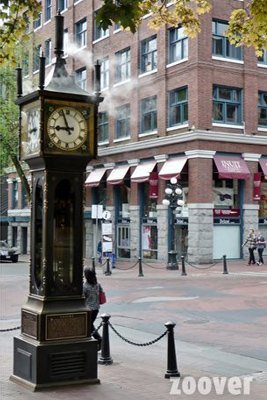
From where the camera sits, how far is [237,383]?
8.63 meters

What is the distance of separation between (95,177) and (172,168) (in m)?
9.00

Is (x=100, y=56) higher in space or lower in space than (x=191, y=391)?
higher

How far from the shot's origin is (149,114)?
3734cm

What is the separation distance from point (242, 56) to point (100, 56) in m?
10.5

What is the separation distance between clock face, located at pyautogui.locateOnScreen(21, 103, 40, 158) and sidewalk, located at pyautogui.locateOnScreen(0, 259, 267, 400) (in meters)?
3.20

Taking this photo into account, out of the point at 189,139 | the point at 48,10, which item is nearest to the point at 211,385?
the point at 189,139

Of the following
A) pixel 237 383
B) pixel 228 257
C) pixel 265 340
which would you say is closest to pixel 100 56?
pixel 228 257

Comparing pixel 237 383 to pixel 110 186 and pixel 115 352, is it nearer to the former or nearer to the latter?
pixel 115 352

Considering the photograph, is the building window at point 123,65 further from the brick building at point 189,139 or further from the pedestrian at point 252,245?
the pedestrian at point 252,245

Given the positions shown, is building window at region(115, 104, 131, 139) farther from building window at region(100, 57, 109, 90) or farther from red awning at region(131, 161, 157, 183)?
red awning at region(131, 161, 157, 183)

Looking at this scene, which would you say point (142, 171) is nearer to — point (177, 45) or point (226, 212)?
point (226, 212)

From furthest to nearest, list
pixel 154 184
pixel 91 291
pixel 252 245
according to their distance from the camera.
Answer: pixel 154 184 < pixel 252 245 < pixel 91 291

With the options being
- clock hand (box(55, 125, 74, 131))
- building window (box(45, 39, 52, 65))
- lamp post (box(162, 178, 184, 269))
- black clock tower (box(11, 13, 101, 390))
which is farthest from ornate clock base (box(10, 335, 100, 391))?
building window (box(45, 39, 52, 65))

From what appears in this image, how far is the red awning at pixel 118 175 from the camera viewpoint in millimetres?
38156
